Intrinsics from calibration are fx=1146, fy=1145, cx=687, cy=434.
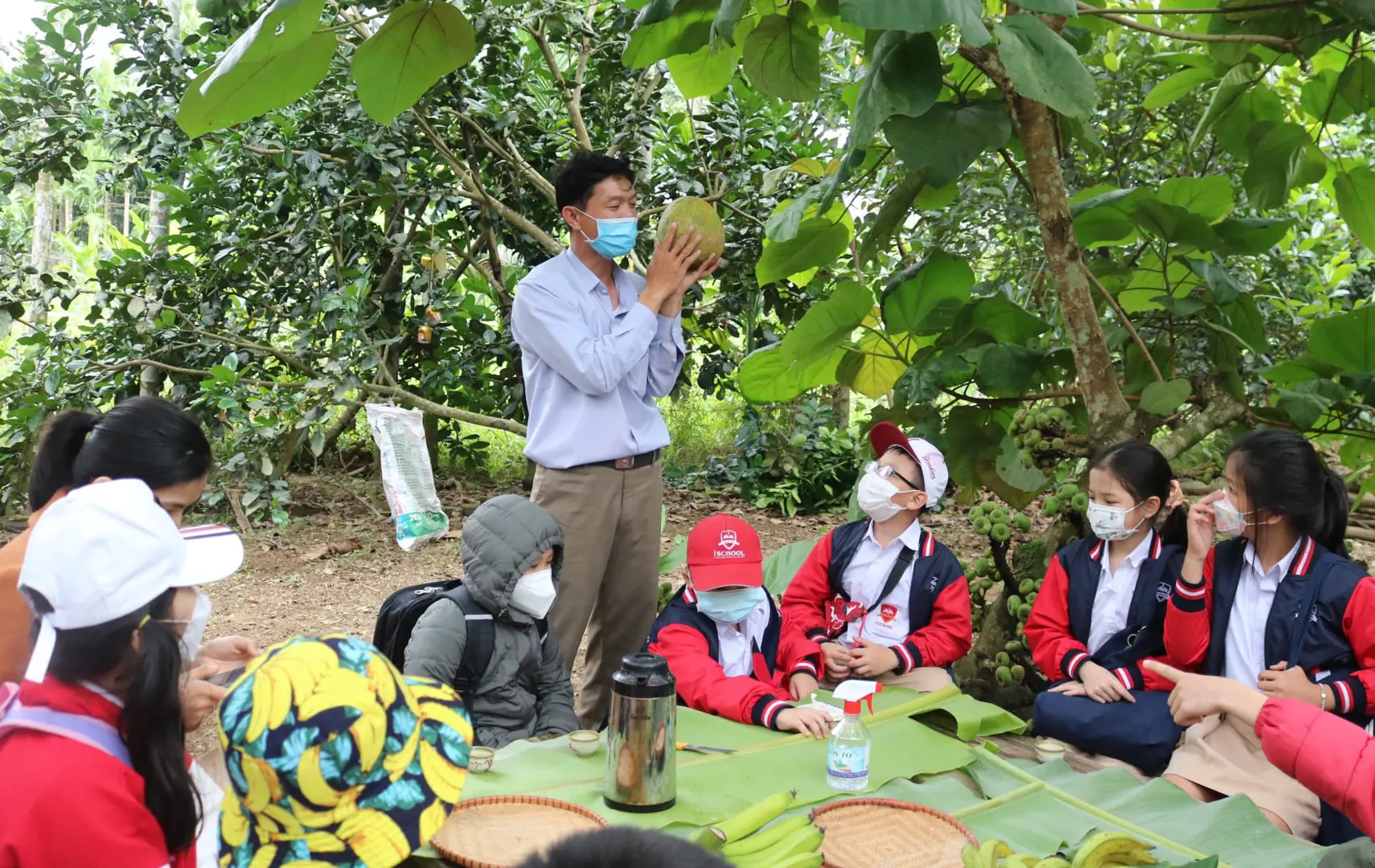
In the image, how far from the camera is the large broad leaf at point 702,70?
3.01 metres

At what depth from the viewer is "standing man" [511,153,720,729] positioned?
2.86m

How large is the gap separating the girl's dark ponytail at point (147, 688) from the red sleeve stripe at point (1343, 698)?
217 centimetres

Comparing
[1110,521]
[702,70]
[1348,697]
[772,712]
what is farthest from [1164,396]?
[702,70]

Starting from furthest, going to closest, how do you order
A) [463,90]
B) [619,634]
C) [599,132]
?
[599,132] < [463,90] < [619,634]

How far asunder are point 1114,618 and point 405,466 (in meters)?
2.51

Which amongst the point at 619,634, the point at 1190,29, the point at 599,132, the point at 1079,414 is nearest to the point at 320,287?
the point at 599,132

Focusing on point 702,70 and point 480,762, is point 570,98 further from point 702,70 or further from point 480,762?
point 480,762

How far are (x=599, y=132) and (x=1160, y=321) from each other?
2.51 metres

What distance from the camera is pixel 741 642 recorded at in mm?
2789

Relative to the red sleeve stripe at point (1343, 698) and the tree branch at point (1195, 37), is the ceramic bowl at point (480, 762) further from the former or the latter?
the tree branch at point (1195, 37)

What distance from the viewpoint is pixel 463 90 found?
182 inches

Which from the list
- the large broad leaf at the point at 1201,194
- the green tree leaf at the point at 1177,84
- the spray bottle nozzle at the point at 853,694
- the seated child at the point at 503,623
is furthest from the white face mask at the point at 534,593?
the green tree leaf at the point at 1177,84

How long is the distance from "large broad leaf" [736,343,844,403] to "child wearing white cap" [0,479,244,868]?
8.08 ft

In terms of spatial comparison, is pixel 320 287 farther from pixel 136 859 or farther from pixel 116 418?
pixel 136 859
